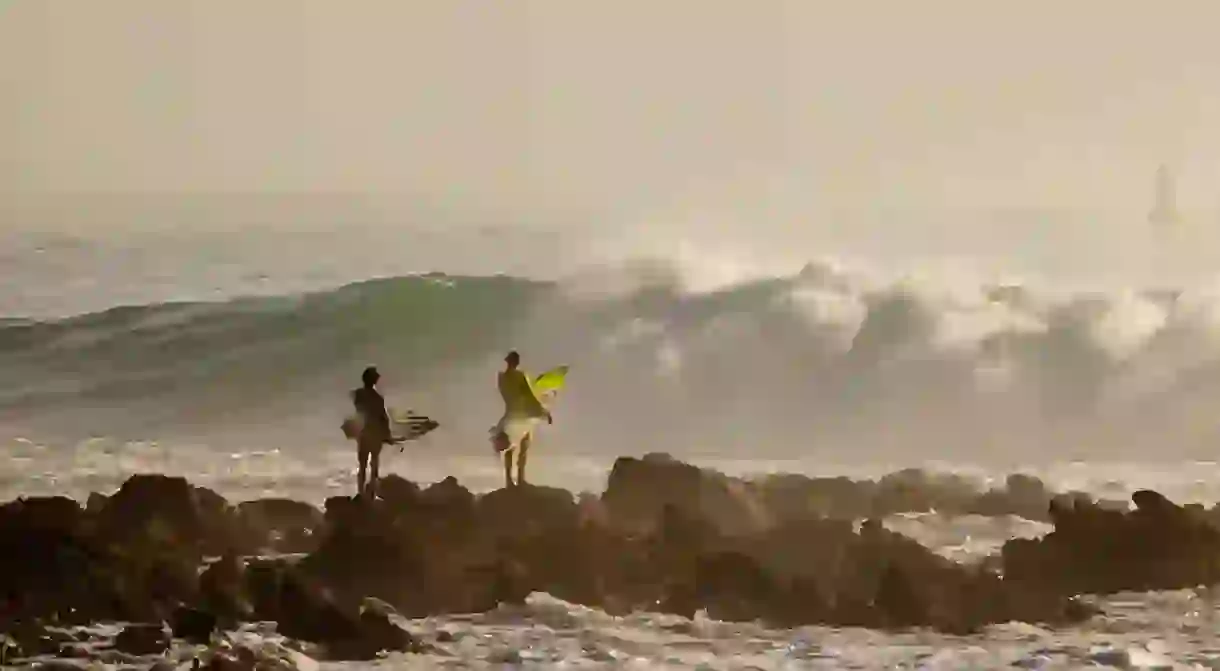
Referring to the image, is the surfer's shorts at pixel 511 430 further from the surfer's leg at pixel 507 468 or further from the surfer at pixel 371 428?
the surfer at pixel 371 428

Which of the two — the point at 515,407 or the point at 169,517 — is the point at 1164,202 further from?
the point at 169,517

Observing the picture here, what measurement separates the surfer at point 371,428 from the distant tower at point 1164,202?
373 centimetres

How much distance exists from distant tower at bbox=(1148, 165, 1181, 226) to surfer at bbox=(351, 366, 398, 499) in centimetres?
373

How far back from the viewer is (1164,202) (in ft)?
19.7

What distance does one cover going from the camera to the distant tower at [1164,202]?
597 cm

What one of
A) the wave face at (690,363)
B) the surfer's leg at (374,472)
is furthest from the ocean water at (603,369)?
the surfer's leg at (374,472)

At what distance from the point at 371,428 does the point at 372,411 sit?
0.22ft

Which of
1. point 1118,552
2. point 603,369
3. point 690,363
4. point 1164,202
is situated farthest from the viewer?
point 690,363

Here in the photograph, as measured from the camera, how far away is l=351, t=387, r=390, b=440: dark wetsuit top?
4750 millimetres

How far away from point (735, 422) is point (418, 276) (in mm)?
1872

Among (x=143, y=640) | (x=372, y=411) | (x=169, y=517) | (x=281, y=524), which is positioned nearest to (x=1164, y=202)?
(x=372, y=411)

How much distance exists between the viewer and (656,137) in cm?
610

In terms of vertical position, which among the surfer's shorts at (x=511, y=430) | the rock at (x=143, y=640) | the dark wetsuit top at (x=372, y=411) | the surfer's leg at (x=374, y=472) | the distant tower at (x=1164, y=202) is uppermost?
the distant tower at (x=1164, y=202)

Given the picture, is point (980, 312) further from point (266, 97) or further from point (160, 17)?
point (160, 17)
